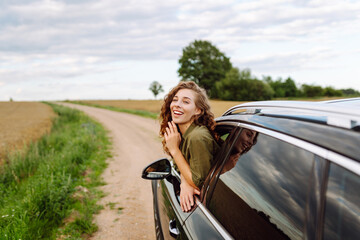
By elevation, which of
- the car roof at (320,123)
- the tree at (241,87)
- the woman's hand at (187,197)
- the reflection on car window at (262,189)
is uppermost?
the tree at (241,87)

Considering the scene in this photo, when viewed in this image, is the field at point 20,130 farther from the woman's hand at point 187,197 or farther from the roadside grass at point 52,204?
the woman's hand at point 187,197

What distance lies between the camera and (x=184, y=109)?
2387 mm

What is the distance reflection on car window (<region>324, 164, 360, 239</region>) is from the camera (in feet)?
2.75

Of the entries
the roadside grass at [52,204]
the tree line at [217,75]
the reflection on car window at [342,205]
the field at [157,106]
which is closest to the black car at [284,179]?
the reflection on car window at [342,205]

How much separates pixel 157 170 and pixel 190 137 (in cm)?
78

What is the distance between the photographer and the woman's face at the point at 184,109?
239 cm

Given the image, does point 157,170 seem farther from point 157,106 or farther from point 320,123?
point 157,106

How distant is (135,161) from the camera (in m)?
8.29

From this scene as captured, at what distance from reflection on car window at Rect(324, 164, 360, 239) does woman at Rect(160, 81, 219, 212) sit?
1074 millimetres

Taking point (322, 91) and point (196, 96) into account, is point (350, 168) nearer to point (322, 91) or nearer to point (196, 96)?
point (196, 96)

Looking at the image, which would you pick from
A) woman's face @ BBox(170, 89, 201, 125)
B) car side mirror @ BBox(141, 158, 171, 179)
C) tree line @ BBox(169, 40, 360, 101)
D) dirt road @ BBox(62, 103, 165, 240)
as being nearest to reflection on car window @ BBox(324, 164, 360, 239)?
woman's face @ BBox(170, 89, 201, 125)

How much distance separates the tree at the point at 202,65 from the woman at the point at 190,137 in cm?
4639

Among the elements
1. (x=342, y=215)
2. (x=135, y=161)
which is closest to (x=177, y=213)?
(x=342, y=215)

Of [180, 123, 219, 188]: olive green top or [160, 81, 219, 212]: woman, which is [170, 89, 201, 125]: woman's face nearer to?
[160, 81, 219, 212]: woman
